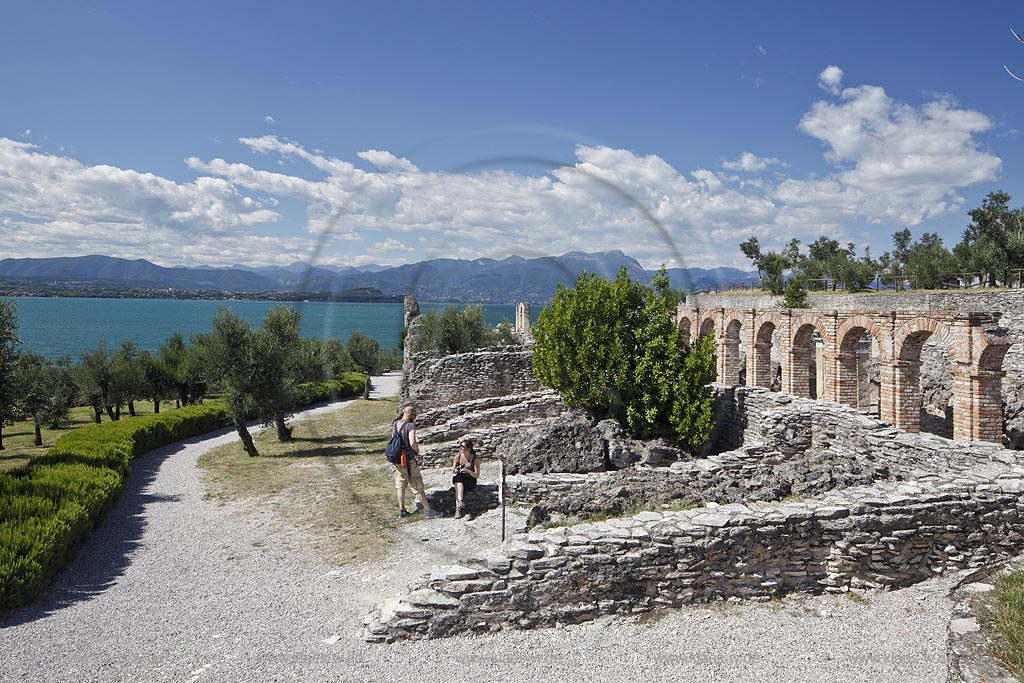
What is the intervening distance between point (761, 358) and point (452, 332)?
57.2ft

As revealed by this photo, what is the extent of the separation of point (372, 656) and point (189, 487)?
11299mm

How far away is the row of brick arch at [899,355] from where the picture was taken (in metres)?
14.4

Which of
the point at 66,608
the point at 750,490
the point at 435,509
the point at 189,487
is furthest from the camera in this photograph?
the point at 189,487

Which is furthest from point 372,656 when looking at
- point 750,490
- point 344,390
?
point 344,390

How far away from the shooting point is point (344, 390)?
4038 centimetres

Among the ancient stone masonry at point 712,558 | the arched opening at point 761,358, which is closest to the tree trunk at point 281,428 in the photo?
the ancient stone masonry at point 712,558

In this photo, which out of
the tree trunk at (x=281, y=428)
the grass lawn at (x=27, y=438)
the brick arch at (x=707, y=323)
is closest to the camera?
the tree trunk at (x=281, y=428)

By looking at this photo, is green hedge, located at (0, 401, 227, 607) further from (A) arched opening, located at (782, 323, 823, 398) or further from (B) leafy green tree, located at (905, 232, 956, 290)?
(B) leafy green tree, located at (905, 232, 956, 290)

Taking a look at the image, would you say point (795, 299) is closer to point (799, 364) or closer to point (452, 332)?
point (799, 364)

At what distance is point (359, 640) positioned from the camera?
6.82 m

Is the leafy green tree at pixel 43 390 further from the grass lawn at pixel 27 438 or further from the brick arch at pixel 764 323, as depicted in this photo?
the brick arch at pixel 764 323

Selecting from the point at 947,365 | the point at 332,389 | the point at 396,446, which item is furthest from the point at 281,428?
the point at 947,365

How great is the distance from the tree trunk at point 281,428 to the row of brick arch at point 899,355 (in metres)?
15.2

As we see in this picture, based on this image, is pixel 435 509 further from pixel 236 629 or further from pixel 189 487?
pixel 189 487
